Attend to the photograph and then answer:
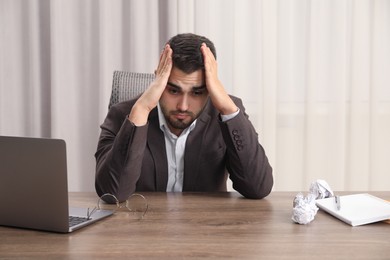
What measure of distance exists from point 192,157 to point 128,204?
42cm

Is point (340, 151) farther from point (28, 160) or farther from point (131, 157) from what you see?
point (28, 160)

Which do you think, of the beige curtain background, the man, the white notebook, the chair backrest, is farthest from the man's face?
the beige curtain background

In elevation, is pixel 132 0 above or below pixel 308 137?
above

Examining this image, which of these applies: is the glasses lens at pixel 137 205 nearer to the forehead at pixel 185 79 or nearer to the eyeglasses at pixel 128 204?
the eyeglasses at pixel 128 204

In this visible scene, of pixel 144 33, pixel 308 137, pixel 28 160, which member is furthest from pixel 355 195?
pixel 144 33

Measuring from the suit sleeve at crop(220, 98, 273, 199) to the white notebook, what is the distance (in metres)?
0.24

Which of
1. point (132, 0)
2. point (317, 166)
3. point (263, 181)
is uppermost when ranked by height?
point (132, 0)

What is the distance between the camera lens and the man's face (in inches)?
73.9

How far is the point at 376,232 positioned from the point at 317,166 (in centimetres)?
198

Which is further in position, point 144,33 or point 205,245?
point 144,33

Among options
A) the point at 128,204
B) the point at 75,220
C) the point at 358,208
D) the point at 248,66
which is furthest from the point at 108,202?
the point at 248,66

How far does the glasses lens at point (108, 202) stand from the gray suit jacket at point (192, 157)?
3 centimetres

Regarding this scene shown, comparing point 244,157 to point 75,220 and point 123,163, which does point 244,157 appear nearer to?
point 123,163

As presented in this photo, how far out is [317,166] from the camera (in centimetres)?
332
